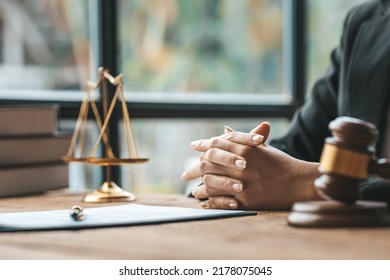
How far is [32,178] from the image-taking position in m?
1.98

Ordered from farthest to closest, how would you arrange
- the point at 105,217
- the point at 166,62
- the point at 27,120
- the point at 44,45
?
1. the point at 166,62
2. the point at 44,45
3. the point at 27,120
4. the point at 105,217

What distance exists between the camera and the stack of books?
1.93m

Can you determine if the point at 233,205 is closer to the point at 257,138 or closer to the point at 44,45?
the point at 257,138

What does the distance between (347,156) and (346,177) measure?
0.04m

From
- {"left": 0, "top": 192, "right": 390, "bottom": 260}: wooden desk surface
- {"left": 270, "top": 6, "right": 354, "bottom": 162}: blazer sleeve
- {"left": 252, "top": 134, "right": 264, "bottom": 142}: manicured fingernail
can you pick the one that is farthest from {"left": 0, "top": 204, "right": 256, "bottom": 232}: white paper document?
Result: {"left": 270, "top": 6, "right": 354, "bottom": 162}: blazer sleeve

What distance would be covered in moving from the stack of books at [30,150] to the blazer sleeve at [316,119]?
25.5 inches

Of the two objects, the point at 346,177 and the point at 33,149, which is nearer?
the point at 346,177

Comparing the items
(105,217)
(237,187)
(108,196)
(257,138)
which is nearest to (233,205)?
(237,187)

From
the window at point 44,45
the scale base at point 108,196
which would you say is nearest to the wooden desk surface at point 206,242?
the scale base at point 108,196

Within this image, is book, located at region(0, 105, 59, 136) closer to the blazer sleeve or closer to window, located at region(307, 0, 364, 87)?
the blazer sleeve

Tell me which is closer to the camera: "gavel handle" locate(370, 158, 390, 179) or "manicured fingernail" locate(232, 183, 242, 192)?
"gavel handle" locate(370, 158, 390, 179)

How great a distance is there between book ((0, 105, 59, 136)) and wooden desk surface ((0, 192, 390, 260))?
831 millimetres

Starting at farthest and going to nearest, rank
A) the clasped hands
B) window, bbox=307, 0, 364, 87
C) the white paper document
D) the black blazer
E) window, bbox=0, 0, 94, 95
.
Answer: window, bbox=307, 0, 364, 87
window, bbox=0, 0, 94, 95
the black blazer
the clasped hands
the white paper document
